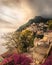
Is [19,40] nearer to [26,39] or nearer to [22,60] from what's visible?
[26,39]

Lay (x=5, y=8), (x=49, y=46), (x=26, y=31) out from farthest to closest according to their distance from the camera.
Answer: (x=5, y=8)
(x=26, y=31)
(x=49, y=46)

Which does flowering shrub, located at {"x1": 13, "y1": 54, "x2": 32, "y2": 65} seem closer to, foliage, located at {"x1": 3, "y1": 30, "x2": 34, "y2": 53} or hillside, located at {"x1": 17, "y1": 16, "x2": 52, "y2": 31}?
foliage, located at {"x1": 3, "y1": 30, "x2": 34, "y2": 53}

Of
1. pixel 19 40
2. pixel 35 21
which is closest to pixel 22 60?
pixel 19 40

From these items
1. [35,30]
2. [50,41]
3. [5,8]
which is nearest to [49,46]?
[50,41]

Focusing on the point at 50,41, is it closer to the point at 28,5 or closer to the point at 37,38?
the point at 37,38

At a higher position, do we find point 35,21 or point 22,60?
point 35,21

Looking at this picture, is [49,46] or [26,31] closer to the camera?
[49,46]

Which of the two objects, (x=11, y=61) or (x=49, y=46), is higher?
(x=49, y=46)

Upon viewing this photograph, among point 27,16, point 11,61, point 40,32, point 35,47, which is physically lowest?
point 11,61

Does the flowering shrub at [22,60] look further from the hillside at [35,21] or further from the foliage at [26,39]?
the hillside at [35,21]

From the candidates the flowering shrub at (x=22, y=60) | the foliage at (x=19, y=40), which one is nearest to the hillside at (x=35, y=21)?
the foliage at (x=19, y=40)

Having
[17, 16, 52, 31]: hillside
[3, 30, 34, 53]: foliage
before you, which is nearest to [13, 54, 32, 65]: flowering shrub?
[3, 30, 34, 53]: foliage
